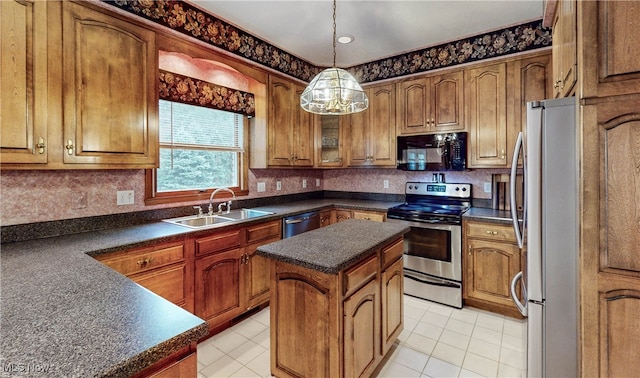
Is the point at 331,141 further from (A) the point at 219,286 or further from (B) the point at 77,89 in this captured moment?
(B) the point at 77,89

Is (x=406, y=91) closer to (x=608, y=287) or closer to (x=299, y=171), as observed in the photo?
(x=299, y=171)

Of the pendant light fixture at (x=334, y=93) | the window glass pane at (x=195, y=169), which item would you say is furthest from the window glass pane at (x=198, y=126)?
the pendant light fixture at (x=334, y=93)

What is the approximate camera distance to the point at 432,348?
2244 mm

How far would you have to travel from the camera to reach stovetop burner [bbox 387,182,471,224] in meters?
2.95

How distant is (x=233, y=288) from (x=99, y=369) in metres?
1.91

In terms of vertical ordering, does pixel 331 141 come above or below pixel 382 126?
below

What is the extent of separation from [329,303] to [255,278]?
4.63 feet

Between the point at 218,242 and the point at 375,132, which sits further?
the point at 375,132

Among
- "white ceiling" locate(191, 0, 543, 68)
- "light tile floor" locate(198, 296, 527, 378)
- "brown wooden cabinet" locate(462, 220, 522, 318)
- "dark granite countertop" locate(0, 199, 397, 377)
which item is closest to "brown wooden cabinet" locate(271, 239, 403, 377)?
"light tile floor" locate(198, 296, 527, 378)

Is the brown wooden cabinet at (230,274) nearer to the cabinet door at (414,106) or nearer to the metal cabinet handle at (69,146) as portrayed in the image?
the metal cabinet handle at (69,146)

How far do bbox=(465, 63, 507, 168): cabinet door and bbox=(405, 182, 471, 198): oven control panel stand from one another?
0.37 meters

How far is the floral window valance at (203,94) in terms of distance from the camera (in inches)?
97.3

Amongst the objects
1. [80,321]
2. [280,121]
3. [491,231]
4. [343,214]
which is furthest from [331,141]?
[80,321]

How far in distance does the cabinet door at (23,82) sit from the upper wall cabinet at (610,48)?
271 cm
